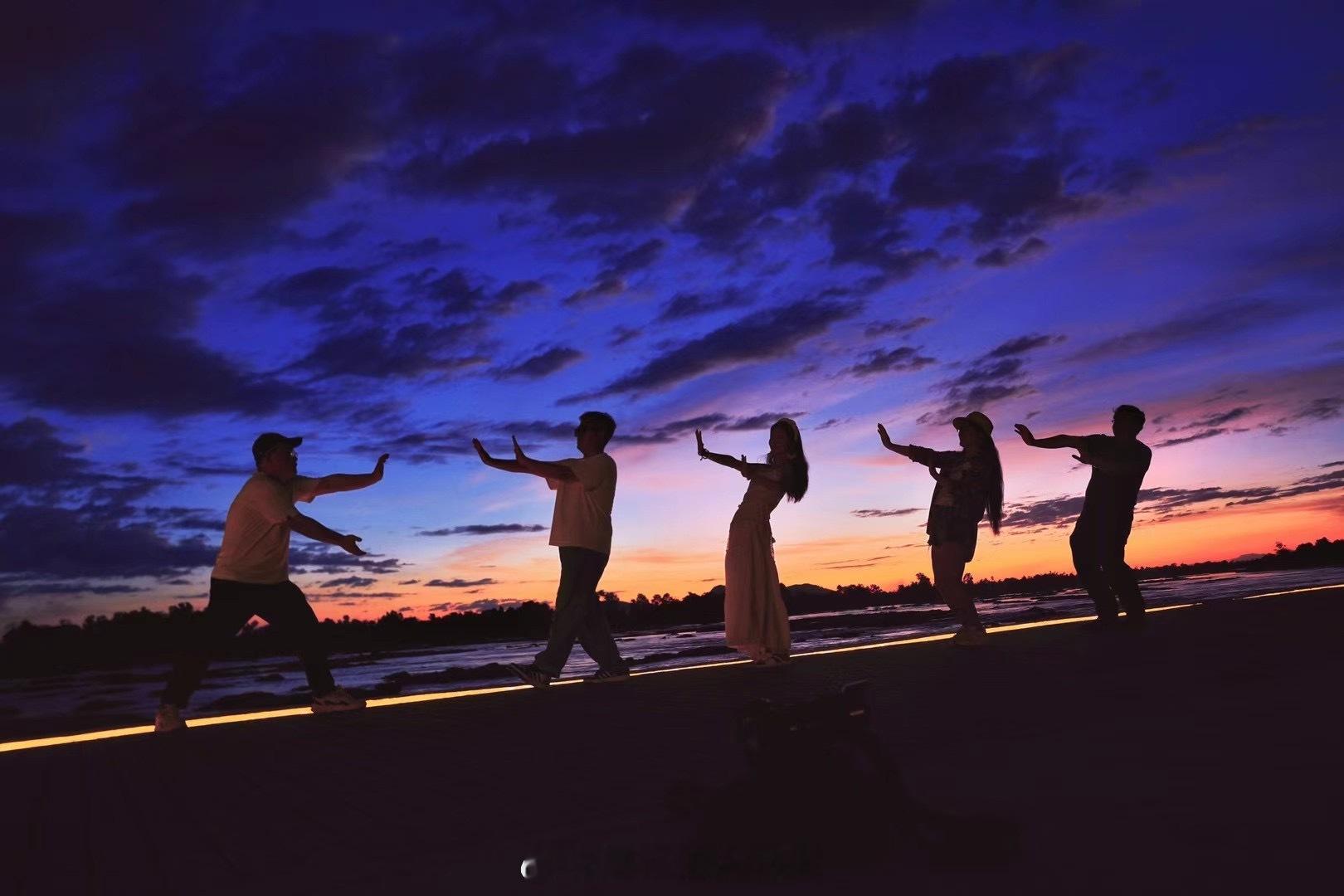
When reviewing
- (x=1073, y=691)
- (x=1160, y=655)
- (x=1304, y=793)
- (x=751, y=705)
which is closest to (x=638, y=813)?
(x=751, y=705)

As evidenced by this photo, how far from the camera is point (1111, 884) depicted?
2840mm

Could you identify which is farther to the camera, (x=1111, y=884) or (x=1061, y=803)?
(x=1061, y=803)

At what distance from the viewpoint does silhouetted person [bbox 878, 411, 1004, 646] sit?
11.1 metres

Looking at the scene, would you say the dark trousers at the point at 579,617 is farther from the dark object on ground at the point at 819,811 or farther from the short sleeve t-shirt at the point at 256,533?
the dark object on ground at the point at 819,811

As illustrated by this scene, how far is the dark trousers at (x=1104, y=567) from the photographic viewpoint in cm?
1248

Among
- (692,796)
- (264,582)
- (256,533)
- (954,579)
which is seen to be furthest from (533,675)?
(692,796)

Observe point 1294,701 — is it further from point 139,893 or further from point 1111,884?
point 139,893

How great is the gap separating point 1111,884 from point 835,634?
20559mm

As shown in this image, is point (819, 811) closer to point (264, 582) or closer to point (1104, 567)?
point (264, 582)

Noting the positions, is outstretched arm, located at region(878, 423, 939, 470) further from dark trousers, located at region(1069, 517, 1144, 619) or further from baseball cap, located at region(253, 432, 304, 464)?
baseball cap, located at region(253, 432, 304, 464)

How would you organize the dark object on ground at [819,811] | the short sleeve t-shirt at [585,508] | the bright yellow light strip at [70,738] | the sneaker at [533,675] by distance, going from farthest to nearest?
the short sleeve t-shirt at [585,508] < the sneaker at [533,675] < the bright yellow light strip at [70,738] < the dark object on ground at [819,811]

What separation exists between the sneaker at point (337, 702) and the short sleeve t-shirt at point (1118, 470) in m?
8.48

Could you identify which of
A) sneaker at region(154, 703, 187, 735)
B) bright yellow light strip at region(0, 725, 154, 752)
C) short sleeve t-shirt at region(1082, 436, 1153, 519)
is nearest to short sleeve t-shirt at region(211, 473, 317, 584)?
sneaker at region(154, 703, 187, 735)

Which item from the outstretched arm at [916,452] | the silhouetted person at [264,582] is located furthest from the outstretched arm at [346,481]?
the outstretched arm at [916,452]
